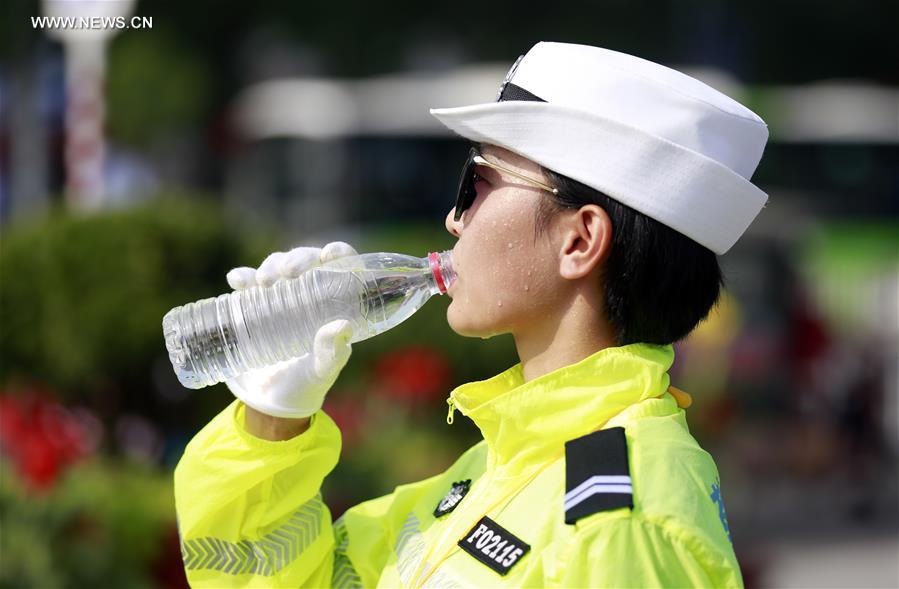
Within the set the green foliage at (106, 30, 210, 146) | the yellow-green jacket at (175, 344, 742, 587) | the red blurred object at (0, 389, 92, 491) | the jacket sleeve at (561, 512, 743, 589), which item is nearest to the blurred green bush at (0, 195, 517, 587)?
the red blurred object at (0, 389, 92, 491)

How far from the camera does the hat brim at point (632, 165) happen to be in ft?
6.47

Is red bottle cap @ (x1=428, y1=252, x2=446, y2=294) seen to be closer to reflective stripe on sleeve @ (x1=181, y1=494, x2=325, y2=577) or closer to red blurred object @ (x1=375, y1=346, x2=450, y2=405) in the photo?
reflective stripe on sleeve @ (x1=181, y1=494, x2=325, y2=577)

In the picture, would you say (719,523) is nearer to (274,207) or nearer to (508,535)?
(508,535)

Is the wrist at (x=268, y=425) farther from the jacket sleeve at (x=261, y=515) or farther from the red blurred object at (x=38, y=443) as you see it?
the red blurred object at (x=38, y=443)

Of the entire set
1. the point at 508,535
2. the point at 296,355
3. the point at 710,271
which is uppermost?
the point at 710,271

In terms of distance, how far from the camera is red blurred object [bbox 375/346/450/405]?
7.38 metres

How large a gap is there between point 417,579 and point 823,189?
63.4 ft

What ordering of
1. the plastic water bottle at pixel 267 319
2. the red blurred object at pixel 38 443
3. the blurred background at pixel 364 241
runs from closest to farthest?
1. the plastic water bottle at pixel 267 319
2. the red blurred object at pixel 38 443
3. the blurred background at pixel 364 241

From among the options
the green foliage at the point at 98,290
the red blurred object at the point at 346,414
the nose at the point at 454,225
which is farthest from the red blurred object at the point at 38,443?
the nose at the point at 454,225

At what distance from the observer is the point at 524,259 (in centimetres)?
208

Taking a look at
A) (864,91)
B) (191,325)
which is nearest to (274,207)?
(864,91)

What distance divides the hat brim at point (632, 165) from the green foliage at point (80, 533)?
3.12 m

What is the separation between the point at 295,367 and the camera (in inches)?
88.4

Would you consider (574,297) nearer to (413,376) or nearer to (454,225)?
(454,225)
